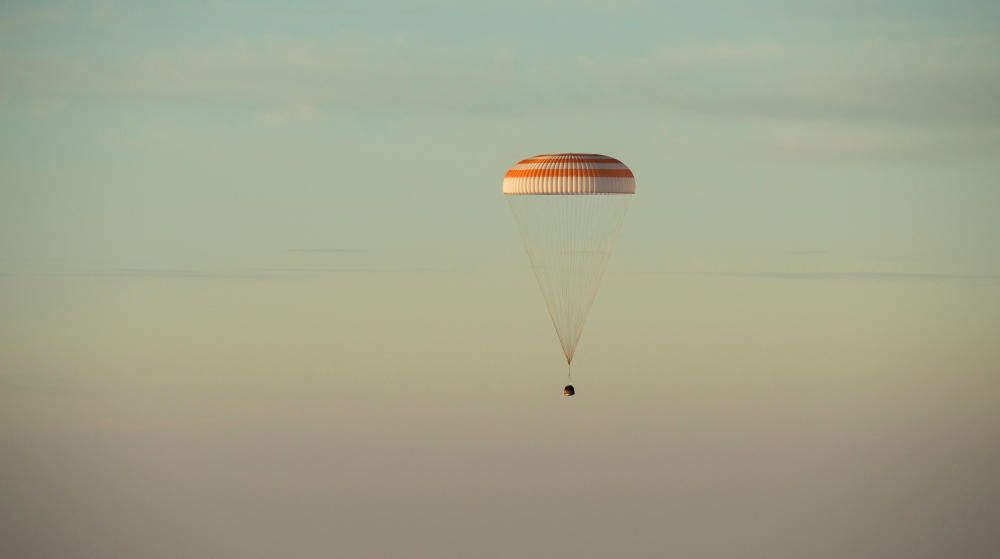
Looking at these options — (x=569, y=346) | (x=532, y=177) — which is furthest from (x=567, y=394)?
(x=532, y=177)

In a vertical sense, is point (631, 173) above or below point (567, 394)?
above

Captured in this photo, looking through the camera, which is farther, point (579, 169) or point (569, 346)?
point (569, 346)

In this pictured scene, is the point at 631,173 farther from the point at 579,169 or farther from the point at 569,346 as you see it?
the point at 569,346

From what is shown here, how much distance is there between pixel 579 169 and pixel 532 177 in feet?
4.92

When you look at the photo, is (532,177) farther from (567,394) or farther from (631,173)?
(567,394)

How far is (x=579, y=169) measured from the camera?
1753 inches

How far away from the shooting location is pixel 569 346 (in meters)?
47.8

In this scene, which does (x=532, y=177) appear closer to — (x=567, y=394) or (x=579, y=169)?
(x=579, y=169)

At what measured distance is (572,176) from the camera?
146 feet

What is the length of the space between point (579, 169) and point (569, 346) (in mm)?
6506

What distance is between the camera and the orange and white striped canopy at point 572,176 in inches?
1747

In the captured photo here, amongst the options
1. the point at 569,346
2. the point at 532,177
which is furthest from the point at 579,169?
the point at 569,346

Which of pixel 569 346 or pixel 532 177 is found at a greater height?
pixel 532 177

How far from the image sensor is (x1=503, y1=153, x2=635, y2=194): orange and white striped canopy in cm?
4438
